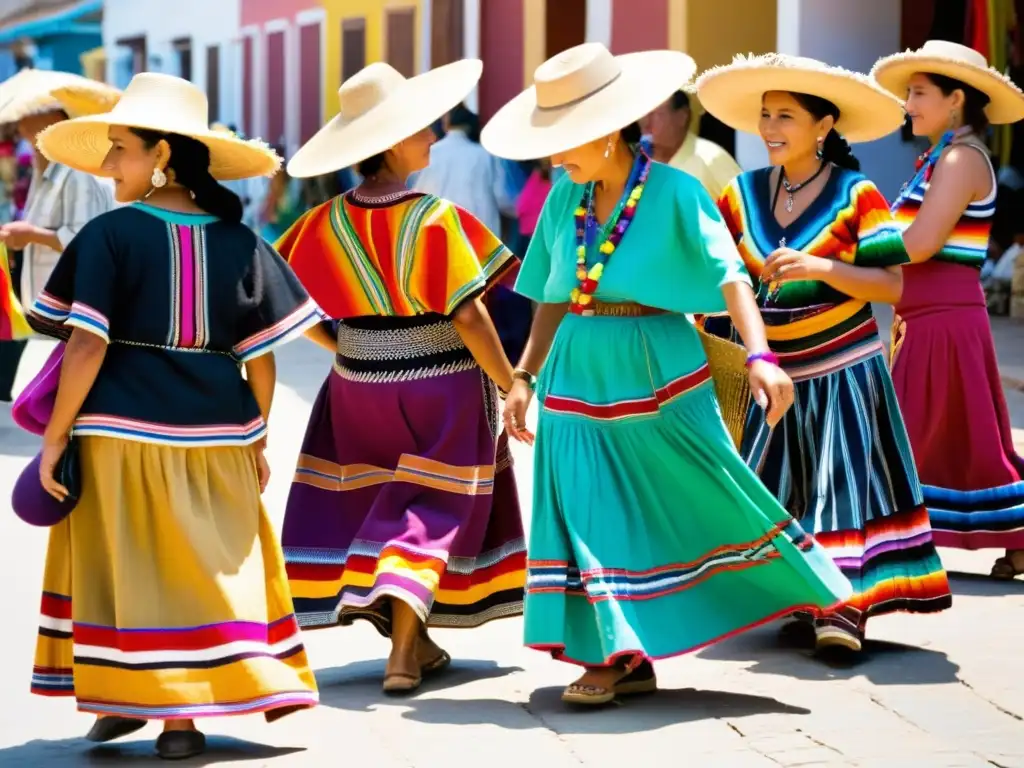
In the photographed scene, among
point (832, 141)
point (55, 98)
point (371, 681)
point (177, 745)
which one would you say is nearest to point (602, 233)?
point (832, 141)

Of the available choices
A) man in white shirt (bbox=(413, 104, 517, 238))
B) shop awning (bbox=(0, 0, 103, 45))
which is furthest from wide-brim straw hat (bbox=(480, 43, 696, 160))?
shop awning (bbox=(0, 0, 103, 45))

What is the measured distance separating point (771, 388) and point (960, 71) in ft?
7.18

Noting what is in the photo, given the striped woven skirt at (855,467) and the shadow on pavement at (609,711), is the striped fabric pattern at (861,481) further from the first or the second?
the shadow on pavement at (609,711)

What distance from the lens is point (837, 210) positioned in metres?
6.18

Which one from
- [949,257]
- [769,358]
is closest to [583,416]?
[769,358]

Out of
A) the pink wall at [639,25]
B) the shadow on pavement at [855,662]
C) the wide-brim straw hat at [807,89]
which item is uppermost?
the pink wall at [639,25]

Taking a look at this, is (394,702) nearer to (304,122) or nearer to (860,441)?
(860,441)

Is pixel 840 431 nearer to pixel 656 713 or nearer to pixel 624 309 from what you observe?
pixel 624 309

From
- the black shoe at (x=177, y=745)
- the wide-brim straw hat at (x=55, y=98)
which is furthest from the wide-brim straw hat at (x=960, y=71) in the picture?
the wide-brim straw hat at (x=55, y=98)

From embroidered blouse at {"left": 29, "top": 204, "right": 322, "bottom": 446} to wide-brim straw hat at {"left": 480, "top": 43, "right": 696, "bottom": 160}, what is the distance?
0.88m

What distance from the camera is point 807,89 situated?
6.15 meters

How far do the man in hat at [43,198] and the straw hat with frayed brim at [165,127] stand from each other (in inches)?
170

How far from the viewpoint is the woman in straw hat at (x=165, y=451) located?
5047 mm

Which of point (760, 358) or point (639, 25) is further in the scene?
point (639, 25)
